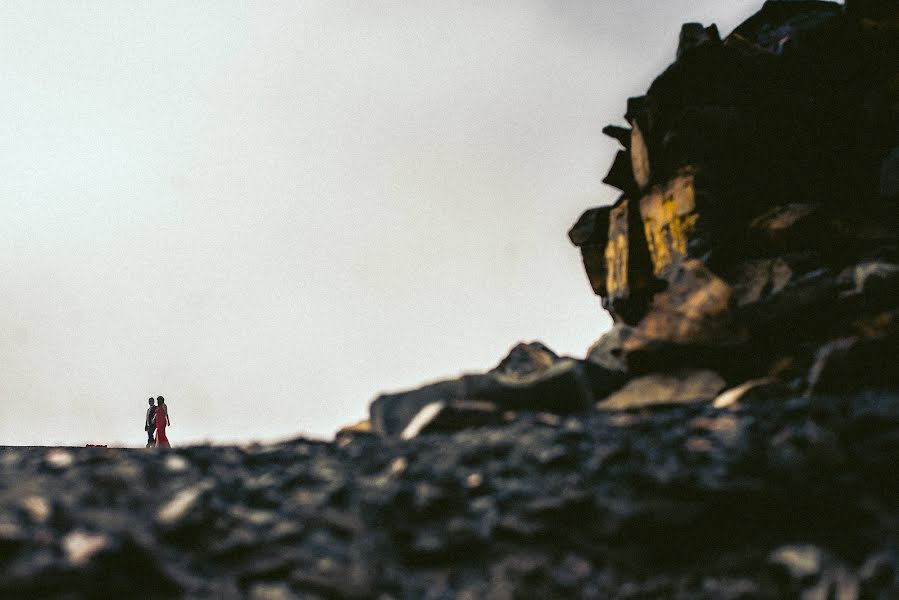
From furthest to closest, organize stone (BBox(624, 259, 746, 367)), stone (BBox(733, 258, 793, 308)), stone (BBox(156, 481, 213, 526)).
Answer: stone (BBox(733, 258, 793, 308)), stone (BBox(624, 259, 746, 367)), stone (BBox(156, 481, 213, 526))

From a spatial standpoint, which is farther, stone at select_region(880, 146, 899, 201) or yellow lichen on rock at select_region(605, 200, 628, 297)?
yellow lichen on rock at select_region(605, 200, 628, 297)

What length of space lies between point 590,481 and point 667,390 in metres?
2.61

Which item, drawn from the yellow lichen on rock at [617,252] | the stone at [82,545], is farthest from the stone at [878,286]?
A: the stone at [82,545]

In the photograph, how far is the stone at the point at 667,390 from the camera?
279 inches

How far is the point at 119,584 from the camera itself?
4.03 m

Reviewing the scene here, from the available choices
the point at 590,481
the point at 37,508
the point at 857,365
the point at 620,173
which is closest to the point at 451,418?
the point at 590,481

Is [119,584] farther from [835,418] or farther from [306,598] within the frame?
[835,418]

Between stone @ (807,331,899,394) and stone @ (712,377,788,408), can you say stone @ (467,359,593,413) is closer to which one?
stone @ (712,377,788,408)

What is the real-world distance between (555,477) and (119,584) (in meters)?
3.47

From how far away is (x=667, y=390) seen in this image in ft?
24.3

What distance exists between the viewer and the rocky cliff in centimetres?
443

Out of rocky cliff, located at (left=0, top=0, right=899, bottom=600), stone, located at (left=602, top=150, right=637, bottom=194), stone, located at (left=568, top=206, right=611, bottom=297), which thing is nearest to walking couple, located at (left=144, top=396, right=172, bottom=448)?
rocky cliff, located at (left=0, top=0, right=899, bottom=600)

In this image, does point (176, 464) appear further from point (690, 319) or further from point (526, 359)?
point (690, 319)

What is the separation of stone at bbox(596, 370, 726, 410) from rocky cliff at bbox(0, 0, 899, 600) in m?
0.03
